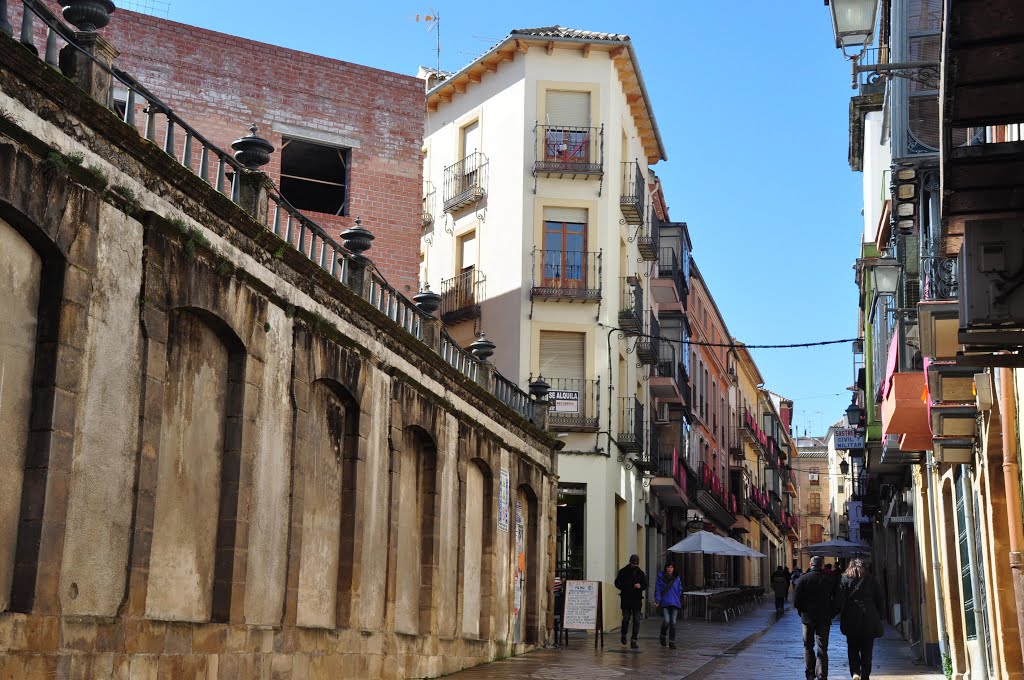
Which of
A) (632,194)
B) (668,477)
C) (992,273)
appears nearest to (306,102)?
(632,194)

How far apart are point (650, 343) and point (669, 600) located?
14.1m

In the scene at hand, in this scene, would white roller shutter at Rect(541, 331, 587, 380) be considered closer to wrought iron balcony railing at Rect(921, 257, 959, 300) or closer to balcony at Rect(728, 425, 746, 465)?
wrought iron balcony railing at Rect(921, 257, 959, 300)

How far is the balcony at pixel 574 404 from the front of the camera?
32.0 meters

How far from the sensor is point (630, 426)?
114 feet

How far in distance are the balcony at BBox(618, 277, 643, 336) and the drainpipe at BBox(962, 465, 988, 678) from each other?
57.1 feet

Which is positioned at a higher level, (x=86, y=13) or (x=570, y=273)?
(x=570, y=273)

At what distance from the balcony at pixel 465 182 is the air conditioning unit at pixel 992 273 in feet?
86.1

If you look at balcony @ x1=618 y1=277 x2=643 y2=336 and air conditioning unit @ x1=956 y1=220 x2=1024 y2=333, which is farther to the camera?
balcony @ x1=618 y1=277 x2=643 y2=336

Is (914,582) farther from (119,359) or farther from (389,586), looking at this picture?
(119,359)

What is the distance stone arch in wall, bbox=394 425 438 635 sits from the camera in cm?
1664

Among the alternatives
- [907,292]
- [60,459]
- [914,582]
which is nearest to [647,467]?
[914,582]

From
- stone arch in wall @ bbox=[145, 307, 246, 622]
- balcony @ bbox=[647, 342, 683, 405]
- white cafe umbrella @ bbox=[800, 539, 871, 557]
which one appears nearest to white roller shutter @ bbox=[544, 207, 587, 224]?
balcony @ bbox=[647, 342, 683, 405]

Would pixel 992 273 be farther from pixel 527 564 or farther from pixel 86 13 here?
pixel 527 564

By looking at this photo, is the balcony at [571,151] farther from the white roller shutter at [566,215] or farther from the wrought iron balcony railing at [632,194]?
the wrought iron balcony railing at [632,194]
